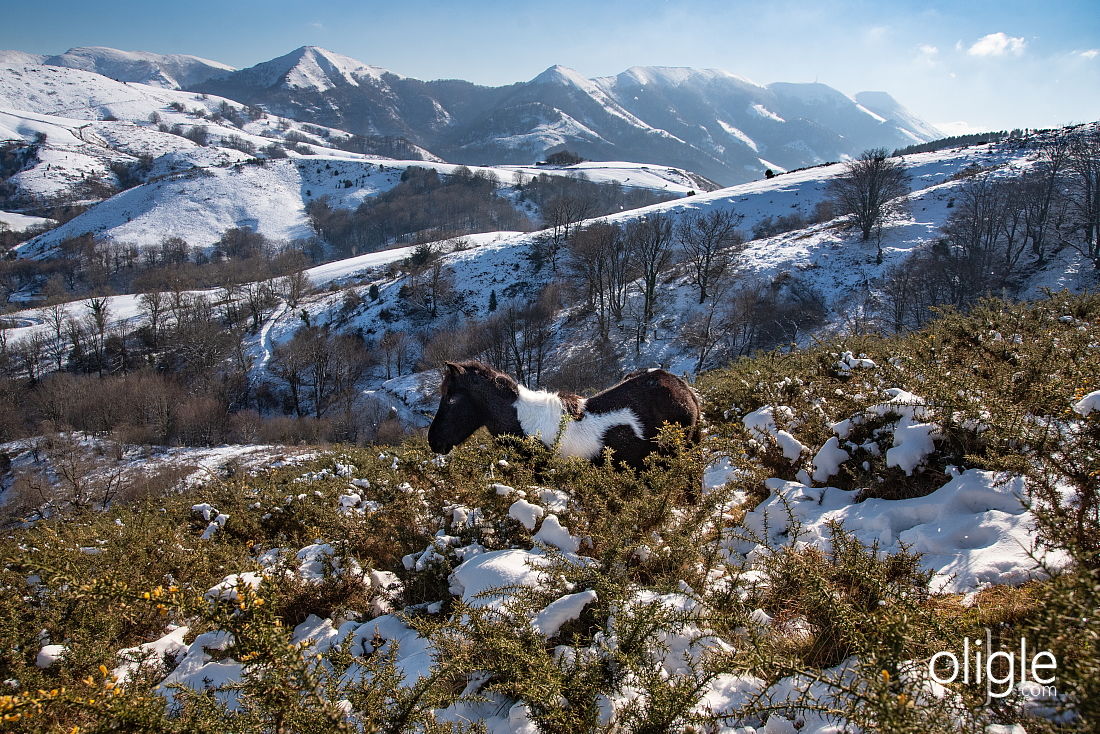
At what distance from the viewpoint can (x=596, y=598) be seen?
2861 mm

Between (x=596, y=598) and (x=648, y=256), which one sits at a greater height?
(x=648, y=256)

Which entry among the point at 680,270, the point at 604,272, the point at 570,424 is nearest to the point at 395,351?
the point at 604,272

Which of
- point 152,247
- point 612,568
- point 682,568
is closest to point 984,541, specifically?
point 682,568

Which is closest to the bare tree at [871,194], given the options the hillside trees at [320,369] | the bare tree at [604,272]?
the bare tree at [604,272]

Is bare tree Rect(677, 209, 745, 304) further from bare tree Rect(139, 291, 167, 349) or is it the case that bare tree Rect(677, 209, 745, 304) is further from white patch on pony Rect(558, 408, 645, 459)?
bare tree Rect(139, 291, 167, 349)

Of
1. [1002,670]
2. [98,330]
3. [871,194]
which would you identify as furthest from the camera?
[98,330]

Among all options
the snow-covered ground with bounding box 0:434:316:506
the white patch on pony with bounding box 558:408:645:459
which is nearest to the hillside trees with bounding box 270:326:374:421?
the snow-covered ground with bounding box 0:434:316:506

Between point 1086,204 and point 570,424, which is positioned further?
point 1086,204

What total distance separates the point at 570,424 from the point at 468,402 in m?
1.62

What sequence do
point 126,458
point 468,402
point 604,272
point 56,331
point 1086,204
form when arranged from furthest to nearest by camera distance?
1. point 56,331
2. point 604,272
3. point 1086,204
4. point 126,458
5. point 468,402

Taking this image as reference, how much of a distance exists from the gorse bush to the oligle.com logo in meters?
0.05

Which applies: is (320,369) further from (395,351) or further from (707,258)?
(707,258)

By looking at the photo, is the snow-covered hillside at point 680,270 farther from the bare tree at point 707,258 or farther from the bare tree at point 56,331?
the bare tree at point 56,331

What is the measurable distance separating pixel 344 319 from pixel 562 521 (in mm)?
59632
